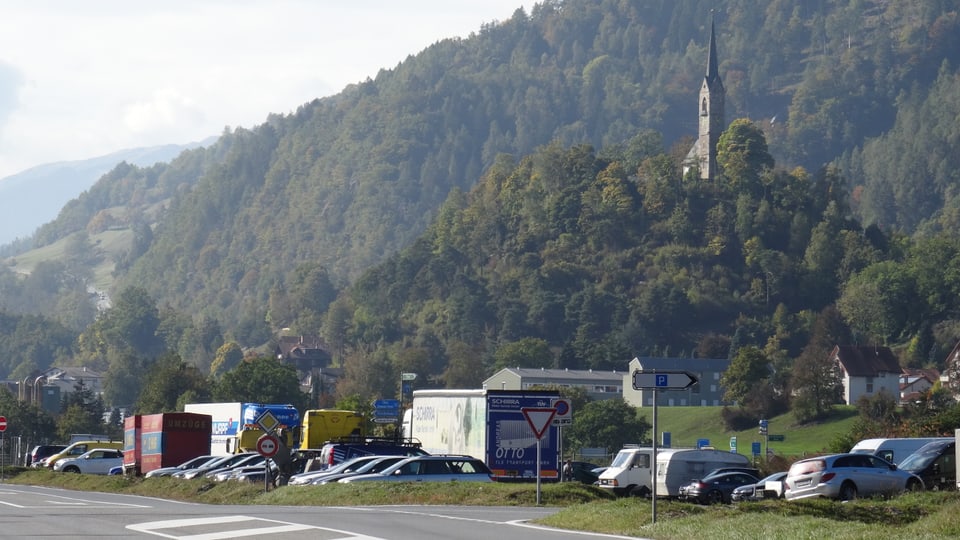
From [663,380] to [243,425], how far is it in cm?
4494

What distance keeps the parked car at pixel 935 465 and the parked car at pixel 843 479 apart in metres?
2.64

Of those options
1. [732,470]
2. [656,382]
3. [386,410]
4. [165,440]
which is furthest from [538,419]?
[386,410]

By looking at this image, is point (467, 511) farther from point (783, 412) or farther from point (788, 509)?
point (783, 412)

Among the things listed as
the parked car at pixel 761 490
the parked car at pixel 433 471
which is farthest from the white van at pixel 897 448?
the parked car at pixel 433 471

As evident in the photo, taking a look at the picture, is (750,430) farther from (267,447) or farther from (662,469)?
(267,447)

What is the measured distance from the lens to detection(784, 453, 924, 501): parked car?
36531 millimetres

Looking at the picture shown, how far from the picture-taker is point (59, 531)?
82.0ft

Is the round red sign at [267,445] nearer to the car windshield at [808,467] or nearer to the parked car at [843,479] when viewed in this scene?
the parked car at [843,479]

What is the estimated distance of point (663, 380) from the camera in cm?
2564

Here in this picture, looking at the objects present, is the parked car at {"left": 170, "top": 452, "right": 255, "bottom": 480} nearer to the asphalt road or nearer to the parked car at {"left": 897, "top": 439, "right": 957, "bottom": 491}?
the asphalt road

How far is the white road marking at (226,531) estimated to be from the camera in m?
23.7

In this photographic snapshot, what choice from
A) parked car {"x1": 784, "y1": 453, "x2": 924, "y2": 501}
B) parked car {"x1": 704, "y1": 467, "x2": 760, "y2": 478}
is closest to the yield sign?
parked car {"x1": 784, "y1": 453, "x2": 924, "y2": 501}

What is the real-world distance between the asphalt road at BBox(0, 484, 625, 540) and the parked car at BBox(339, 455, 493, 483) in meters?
5.20

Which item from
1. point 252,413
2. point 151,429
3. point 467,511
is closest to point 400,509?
point 467,511
